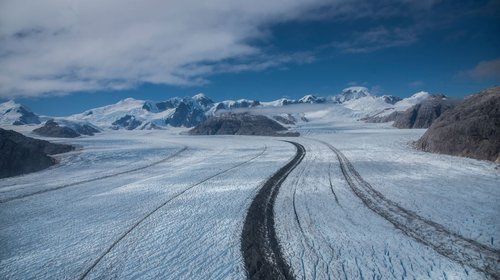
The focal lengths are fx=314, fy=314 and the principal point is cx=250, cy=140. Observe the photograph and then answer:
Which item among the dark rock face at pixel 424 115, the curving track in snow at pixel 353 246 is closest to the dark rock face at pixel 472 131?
the curving track in snow at pixel 353 246

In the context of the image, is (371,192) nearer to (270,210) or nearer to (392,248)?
(270,210)

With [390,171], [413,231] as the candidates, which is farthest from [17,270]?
[390,171]

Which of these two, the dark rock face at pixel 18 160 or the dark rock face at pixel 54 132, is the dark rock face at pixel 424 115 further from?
the dark rock face at pixel 54 132

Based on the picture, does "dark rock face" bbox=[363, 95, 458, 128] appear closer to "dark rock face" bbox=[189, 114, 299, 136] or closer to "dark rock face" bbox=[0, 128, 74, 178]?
"dark rock face" bbox=[189, 114, 299, 136]

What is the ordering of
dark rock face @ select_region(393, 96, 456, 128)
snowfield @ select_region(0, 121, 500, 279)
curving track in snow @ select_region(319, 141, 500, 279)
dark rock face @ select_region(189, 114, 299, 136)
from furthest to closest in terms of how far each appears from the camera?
dark rock face @ select_region(393, 96, 456, 128) → dark rock face @ select_region(189, 114, 299, 136) → snowfield @ select_region(0, 121, 500, 279) → curving track in snow @ select_region(319, 141, 500, 279)

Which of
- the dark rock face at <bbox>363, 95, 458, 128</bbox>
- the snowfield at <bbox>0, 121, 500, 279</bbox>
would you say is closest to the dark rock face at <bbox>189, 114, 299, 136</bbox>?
the dark rock face at <bbox>363, 95, 458, 128</bbox>

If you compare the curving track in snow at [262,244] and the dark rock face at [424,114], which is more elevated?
the dark rock face at [424,114]
